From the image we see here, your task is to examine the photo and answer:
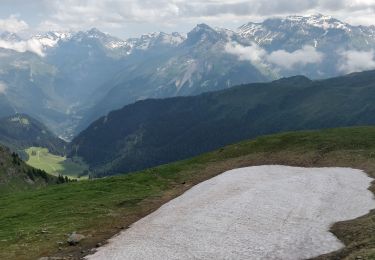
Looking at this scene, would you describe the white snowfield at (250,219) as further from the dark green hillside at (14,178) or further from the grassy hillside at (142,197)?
the dark green hillside at (14,178)

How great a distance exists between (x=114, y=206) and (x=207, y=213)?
17.2m

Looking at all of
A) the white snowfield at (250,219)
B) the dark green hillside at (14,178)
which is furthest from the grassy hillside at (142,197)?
the dark green hillside at (14,178)

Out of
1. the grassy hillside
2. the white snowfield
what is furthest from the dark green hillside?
the white snowfield

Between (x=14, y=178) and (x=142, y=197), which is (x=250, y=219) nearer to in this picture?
(x=142, y=197)

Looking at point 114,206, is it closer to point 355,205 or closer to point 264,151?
point 355,205

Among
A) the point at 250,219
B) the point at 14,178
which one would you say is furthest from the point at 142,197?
the point at 14,178

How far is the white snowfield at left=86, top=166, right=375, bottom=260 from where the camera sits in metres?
42.8

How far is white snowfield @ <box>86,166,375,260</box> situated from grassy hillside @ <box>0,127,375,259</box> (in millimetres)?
2689

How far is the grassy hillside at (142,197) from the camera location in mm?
48625

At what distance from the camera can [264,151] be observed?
95.4 metres

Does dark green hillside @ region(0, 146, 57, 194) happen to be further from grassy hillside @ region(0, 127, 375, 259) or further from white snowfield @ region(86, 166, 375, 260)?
white snowfield @ region(86, 166, 375, 260)

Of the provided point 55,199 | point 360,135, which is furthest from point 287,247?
point 360,135

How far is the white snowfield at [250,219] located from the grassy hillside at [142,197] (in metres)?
2.69

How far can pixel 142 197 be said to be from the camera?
69.4 m
